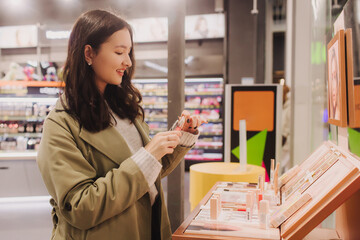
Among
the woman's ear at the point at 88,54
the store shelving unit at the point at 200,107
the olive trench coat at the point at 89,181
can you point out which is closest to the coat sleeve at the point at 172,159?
the olive trench coat at the point at 89,181

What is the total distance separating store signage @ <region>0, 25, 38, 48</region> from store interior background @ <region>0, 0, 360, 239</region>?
0.52 feet

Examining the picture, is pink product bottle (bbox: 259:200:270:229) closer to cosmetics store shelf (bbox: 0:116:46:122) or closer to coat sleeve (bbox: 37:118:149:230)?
coat sleeve (bbox: 37:118:149:230)

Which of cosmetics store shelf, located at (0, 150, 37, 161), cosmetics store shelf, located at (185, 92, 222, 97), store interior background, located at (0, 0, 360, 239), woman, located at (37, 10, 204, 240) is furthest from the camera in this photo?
cosmetics store shelf, located at (185, 92, 222, 97)

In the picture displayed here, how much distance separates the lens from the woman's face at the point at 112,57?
1.22 metres

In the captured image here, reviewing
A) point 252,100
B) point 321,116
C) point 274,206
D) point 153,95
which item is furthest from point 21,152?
point 274,206

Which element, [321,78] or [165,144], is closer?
[165,144]

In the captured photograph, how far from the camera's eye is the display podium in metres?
0.95

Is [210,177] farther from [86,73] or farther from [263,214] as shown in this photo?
[86,73]

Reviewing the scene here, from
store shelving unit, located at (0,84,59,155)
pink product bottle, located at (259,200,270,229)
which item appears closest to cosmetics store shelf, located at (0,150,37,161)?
store shelving unit, located at (0,84,59,155)

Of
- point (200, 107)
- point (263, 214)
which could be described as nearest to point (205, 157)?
point (200, 107)

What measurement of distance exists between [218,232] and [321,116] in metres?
2.31

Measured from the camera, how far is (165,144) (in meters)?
1.17

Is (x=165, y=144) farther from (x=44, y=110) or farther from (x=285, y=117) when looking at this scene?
(x=44, y=110)

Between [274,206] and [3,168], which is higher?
[274,206]
